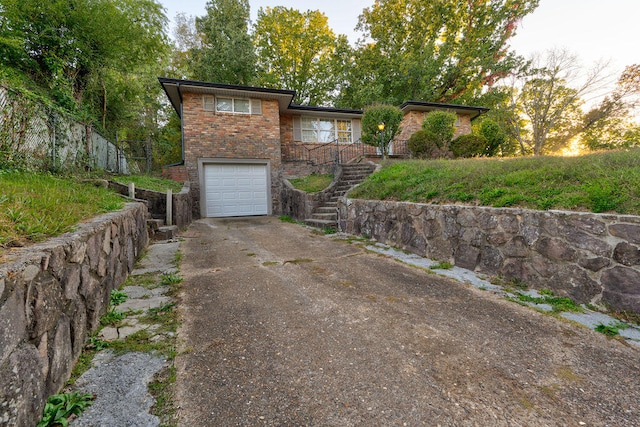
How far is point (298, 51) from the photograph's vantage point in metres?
21.0

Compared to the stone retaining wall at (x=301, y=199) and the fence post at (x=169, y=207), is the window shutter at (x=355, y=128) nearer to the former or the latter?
the stone retaining wall at (x=301, y=199)

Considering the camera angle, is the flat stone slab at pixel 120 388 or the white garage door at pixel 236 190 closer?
the flat stone slab at pixel 120 388

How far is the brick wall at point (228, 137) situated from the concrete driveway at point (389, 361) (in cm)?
849

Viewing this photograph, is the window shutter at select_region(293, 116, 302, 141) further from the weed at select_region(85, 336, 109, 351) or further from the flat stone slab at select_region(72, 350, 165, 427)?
the flat stone slab at select_region(72, 350, 165, 427)

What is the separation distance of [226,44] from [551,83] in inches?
808

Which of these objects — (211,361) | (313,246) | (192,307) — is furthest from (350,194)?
(211,361)

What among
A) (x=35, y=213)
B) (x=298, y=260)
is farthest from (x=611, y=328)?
(x=35, y=213)

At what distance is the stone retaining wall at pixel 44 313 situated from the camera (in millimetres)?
1131

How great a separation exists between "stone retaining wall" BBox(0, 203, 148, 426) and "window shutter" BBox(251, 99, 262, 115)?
9904mm

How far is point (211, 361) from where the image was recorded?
1818mm

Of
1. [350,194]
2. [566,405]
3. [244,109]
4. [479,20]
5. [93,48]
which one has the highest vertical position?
[479,20]

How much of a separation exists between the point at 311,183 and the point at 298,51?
627 inches

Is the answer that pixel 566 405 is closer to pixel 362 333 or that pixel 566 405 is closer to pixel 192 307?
pixel 362 333

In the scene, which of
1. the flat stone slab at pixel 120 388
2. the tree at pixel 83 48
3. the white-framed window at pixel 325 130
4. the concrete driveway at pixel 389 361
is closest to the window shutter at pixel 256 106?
the white-framed window at pixel 325 130
